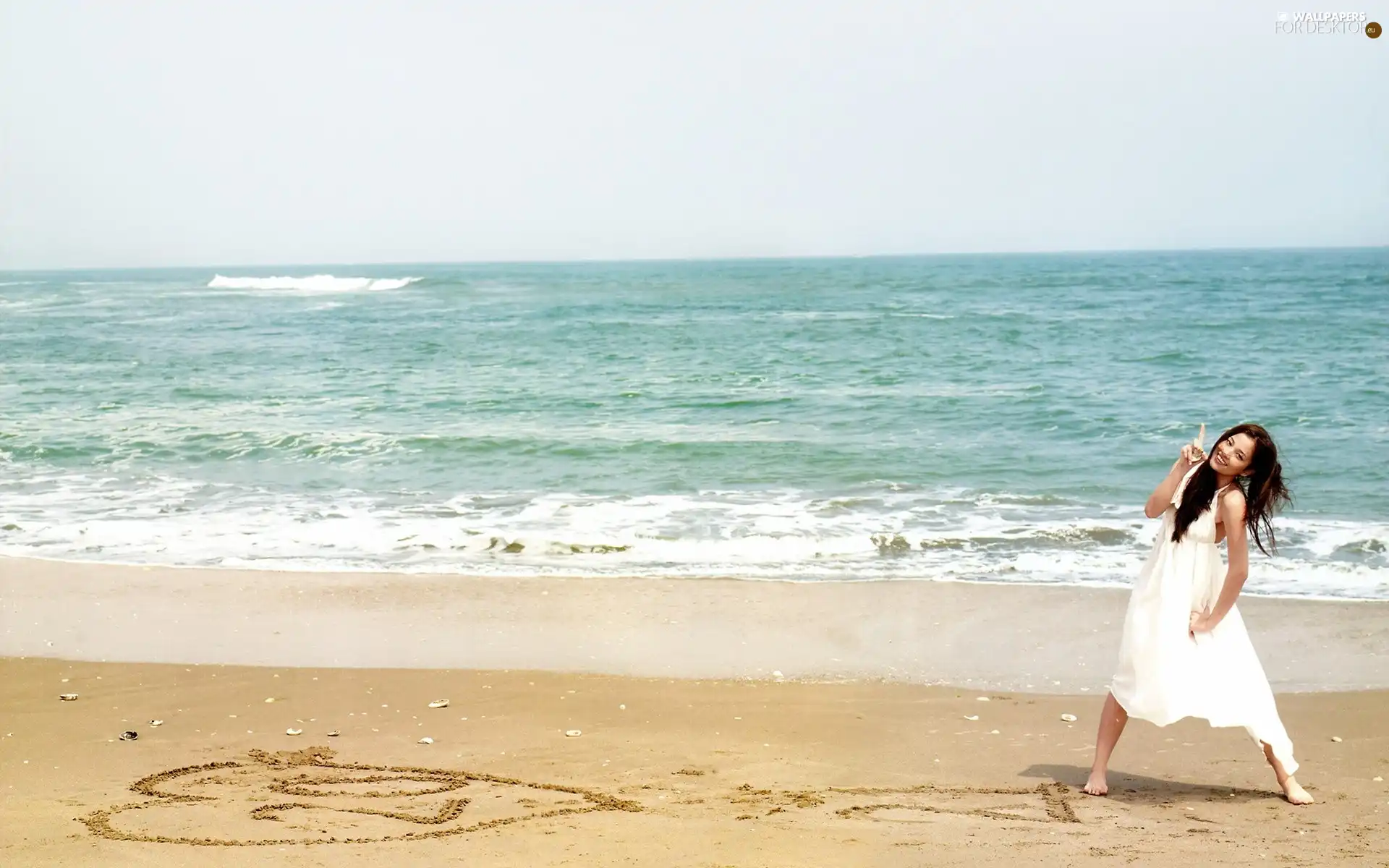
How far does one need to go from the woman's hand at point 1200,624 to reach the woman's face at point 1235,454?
1.86 ft

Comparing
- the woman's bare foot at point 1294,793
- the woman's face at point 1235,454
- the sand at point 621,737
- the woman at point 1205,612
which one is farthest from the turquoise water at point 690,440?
the woman's face at point 1235,454

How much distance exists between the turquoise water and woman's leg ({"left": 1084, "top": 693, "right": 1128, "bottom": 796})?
4110mm

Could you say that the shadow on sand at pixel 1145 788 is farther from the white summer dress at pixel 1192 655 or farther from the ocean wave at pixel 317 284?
the ocean wave at pixel 317 284

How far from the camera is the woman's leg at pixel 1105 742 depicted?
4.56 meters

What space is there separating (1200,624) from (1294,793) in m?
0.74

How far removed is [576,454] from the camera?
14.6 metres

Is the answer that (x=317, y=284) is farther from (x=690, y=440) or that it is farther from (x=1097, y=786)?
(x=1097, y=786)

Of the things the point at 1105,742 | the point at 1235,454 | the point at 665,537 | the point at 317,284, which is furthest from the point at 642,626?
the point at 317,284

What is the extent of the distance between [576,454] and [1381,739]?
34.3 feet

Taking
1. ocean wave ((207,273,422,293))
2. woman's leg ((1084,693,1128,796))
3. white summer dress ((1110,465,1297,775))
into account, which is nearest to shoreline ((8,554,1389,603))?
woman's leg ((1084,693,1128,796))

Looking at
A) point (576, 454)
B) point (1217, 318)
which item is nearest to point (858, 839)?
point (576, 454)

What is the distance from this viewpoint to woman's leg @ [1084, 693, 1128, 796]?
4559 millimetres

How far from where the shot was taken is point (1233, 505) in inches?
168

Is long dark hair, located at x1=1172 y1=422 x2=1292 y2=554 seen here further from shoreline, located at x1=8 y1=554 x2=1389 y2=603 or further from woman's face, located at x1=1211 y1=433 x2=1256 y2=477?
shoreline, located at x1=8 y1=554 x2=1389 y2=603
